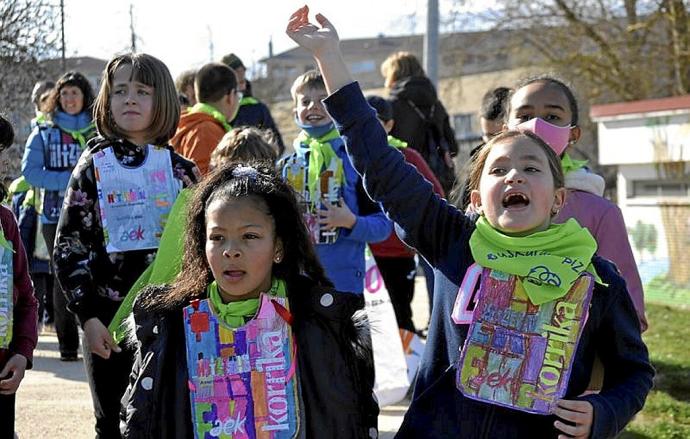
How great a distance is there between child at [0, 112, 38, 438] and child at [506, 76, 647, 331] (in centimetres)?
191

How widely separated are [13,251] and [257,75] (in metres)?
37.4

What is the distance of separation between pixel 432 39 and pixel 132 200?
35.9 ft

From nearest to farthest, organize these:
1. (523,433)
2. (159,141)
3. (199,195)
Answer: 1. (523,433)
2. (199,195)
3. (159,141)

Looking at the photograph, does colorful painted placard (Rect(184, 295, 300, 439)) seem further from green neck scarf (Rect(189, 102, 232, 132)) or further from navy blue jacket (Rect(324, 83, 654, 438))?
green neck scarf (Rect(189, 102, 232, 132))

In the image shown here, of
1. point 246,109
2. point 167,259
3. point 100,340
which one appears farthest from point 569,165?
point 246,109

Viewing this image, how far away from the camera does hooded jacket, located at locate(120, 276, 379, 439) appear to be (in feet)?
9.90

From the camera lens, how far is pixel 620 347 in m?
2.91

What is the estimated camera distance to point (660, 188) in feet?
48.1

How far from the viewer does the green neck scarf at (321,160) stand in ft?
17.0

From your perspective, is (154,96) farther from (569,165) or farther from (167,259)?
(569,165)

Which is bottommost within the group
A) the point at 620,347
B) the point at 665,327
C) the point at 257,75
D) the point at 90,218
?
the point at 665,327

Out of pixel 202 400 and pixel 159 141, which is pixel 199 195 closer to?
pixel 202 400

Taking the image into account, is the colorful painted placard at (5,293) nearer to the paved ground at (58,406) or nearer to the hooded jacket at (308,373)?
the hooded jacket at (308,373)

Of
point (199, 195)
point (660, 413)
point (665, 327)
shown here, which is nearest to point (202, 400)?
point (199, 195)
